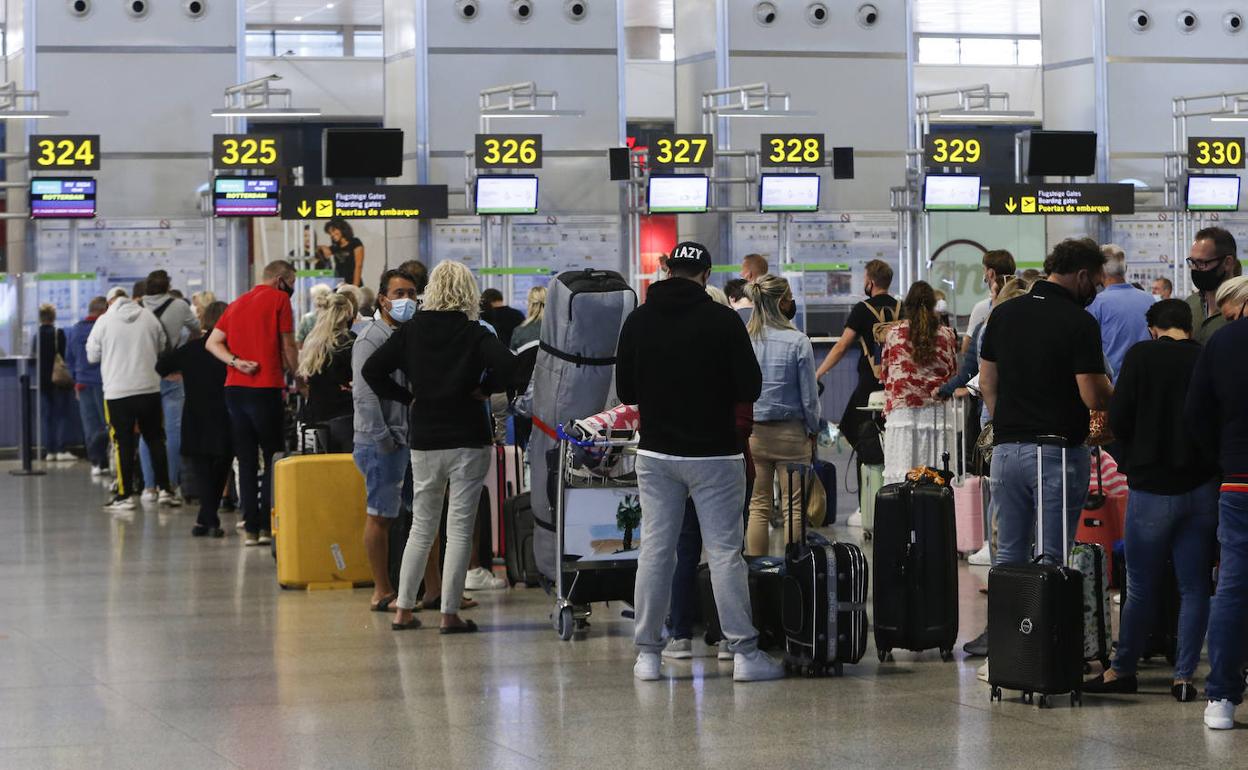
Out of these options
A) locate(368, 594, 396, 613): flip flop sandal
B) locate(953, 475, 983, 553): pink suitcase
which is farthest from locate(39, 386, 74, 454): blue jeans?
locate(953, 475, 983, 553): pink suitcase

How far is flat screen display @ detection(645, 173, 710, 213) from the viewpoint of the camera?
20125 mm

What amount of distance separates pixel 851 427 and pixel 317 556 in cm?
400

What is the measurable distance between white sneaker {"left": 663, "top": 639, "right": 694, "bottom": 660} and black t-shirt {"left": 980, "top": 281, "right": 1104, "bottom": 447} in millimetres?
1529

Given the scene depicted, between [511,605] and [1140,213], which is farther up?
[1140,213]

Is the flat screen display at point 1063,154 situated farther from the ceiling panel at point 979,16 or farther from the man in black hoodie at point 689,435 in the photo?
the man in black hoodie at point 689,435

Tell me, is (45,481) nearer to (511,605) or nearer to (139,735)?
(511,605)

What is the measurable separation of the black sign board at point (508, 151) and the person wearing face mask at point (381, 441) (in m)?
11.1

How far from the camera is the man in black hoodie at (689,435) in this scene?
6328mm

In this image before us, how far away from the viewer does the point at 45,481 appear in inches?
636

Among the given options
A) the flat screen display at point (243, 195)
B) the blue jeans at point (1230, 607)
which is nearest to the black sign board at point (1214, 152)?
the flat screen display at point (243, 195)

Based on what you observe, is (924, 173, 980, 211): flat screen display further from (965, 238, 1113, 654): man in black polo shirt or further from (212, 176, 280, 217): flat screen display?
(965, 238, 1113, 654): man in black polo shirt

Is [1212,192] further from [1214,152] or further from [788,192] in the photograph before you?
[788,192]

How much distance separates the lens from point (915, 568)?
6848 millimetres

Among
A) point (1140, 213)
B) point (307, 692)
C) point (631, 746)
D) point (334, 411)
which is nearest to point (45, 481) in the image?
point (334, 411)
